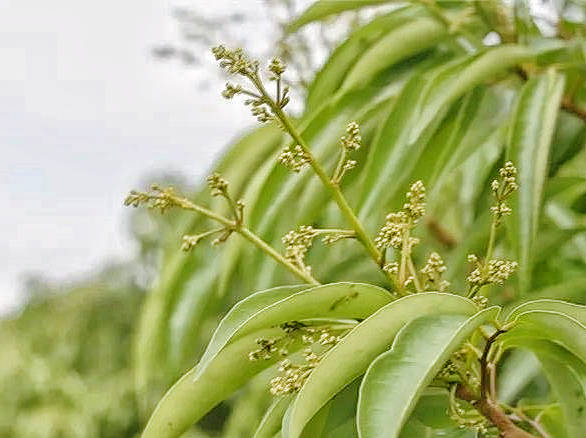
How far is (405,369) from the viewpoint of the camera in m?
0.50

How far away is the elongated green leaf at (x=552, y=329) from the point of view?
519 mm

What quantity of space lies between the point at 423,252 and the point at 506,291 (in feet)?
0.77

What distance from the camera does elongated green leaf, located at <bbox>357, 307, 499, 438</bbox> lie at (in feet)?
1.55

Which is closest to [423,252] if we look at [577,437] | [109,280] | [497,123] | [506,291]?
[506,291]

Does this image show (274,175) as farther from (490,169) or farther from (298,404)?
(298,404)

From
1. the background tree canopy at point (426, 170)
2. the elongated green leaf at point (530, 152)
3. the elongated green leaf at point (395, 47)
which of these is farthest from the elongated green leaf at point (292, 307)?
the elongated green leaf at point (395, 47)

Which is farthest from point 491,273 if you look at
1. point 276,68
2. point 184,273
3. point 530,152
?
point 184,273

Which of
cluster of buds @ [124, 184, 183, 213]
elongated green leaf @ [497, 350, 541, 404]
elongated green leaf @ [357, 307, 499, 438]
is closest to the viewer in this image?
elongated green leaf @ [357, 307, 499, 438]

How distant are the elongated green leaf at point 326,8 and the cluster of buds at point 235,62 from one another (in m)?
0.46

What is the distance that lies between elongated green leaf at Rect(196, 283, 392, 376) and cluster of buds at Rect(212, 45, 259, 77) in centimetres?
Answer: 10

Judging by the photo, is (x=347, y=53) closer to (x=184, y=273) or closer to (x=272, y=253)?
(x=184, y=273)

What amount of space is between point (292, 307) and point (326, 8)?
1.65 ft

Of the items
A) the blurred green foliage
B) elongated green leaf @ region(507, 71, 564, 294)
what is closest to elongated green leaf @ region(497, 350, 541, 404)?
elongated green leaf @ region(507, 71, 564, 294)

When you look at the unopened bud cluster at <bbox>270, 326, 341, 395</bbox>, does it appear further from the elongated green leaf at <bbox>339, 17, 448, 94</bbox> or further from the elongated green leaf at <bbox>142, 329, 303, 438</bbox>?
the elongated green leaf at <bbox>339, 17, 448, 94</bbox>
